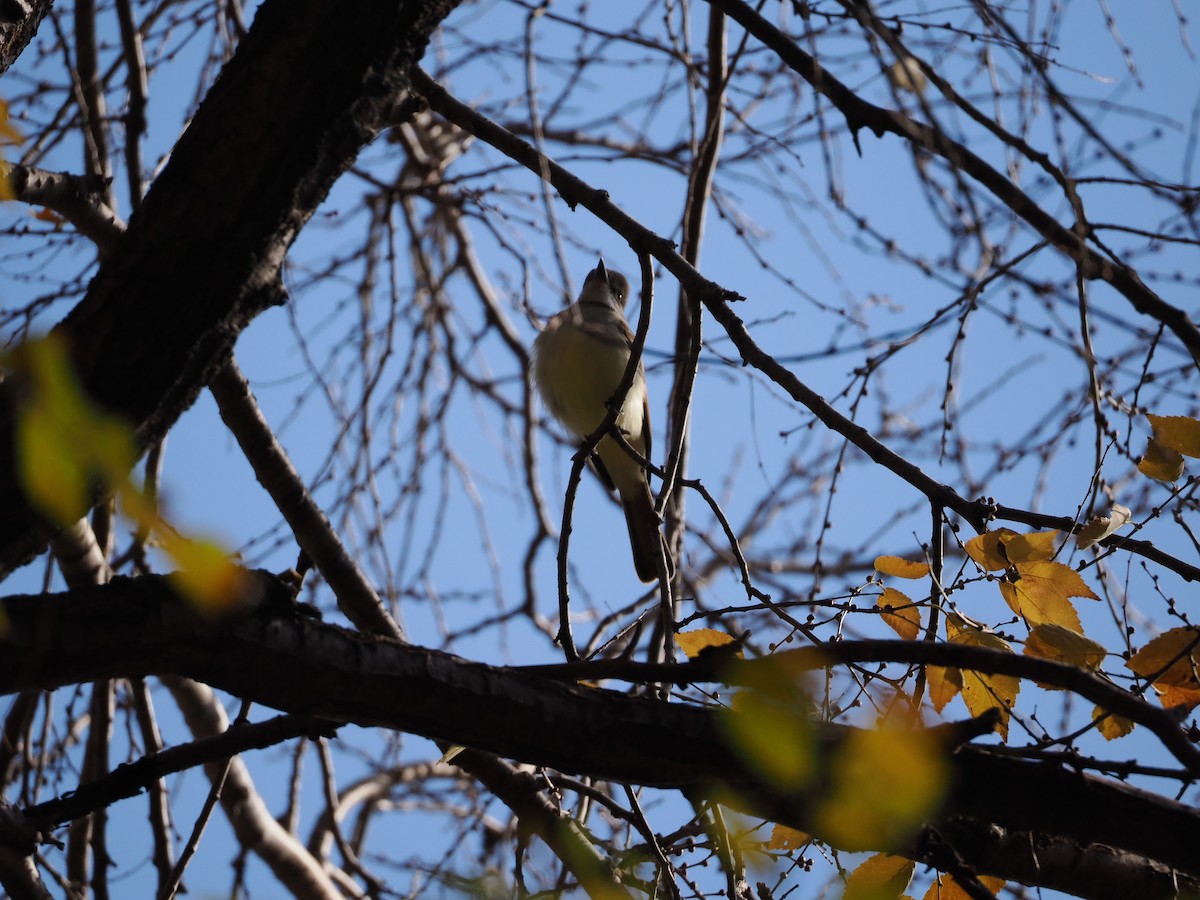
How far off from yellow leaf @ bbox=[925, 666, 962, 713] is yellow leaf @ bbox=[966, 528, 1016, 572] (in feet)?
0.72

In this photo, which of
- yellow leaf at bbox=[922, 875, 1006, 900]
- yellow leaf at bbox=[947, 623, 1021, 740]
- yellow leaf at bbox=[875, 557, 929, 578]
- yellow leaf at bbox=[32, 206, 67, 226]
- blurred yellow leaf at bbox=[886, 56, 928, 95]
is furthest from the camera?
yellow leaf at bbox=[32, 206, 67, 226]

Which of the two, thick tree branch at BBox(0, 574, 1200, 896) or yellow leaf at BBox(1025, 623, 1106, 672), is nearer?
thick tree branch at BBox(0, 574, 1200, 896)

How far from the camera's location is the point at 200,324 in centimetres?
166

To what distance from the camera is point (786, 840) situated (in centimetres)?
202

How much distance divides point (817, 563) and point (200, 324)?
6.79 ft

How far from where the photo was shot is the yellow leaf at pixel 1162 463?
2.14m

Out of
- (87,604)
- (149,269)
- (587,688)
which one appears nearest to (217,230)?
(149,269)

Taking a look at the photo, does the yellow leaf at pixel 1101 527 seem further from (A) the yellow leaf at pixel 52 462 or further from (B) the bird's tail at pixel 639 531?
(B) the bird's tail at pixel 639 531

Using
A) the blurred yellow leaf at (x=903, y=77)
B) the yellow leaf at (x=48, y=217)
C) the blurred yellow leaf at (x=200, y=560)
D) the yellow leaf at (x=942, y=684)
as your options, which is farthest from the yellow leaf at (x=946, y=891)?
the yellow leaf at (x=48, y=217)

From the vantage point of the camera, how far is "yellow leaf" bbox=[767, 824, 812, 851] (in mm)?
2012

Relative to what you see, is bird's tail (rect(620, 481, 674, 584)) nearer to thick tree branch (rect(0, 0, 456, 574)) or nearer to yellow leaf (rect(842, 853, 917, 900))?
yellow leaf (rect(842, 853, 917, 900))

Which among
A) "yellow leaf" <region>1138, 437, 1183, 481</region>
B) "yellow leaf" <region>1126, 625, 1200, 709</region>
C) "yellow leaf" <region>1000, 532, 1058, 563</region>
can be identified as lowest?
"yellow leaf" <region>1126, 625, 1200, 709</region>

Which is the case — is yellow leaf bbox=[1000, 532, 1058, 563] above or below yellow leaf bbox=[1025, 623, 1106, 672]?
above

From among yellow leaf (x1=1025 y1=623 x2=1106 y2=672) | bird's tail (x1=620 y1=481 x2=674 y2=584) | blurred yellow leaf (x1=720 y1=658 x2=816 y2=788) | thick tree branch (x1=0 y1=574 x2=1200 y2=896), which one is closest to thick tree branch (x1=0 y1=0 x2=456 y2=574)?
thick tree branch (x1=0 y1=574 x2=1200 y2=896)
